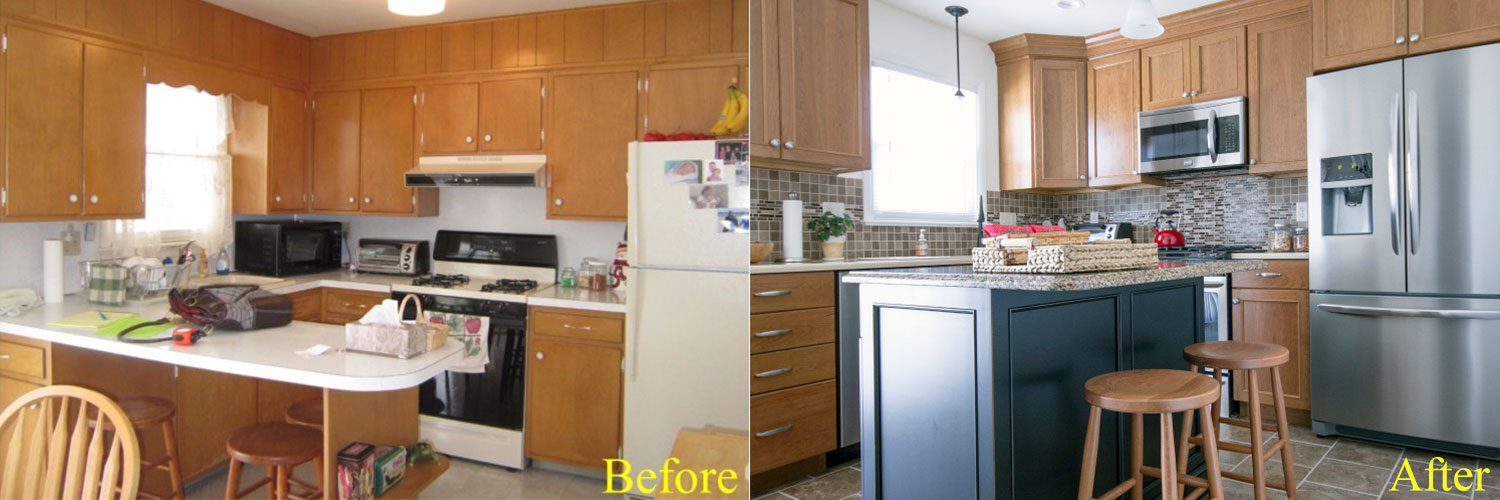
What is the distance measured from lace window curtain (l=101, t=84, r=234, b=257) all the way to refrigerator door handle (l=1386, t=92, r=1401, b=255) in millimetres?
3385

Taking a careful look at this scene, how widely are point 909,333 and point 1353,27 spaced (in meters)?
2.48

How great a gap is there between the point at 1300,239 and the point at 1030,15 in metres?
1.56

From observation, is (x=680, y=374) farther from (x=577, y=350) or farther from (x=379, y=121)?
(x=379, y=121)

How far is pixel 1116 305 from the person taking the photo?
1.89 meters

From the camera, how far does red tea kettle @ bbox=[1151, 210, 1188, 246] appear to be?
145 inches

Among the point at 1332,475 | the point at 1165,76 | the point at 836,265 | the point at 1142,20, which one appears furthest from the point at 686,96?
the point at 1165,76

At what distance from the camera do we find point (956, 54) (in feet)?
12.0

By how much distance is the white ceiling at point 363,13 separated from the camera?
67 cm

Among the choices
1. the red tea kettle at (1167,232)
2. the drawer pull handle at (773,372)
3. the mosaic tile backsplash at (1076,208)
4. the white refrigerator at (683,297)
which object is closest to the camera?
the white refrigerator at (683,297)

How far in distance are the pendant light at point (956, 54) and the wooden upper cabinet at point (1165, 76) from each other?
91 cm

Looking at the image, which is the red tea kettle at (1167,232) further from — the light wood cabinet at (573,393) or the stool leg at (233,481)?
the stool leg at (233,481)

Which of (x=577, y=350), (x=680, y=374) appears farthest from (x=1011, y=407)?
(x=577, y=350)

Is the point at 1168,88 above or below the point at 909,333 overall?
above

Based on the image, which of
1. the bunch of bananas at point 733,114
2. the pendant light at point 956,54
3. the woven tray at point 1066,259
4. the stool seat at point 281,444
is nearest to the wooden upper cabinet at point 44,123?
the stool seat at point 281,444
